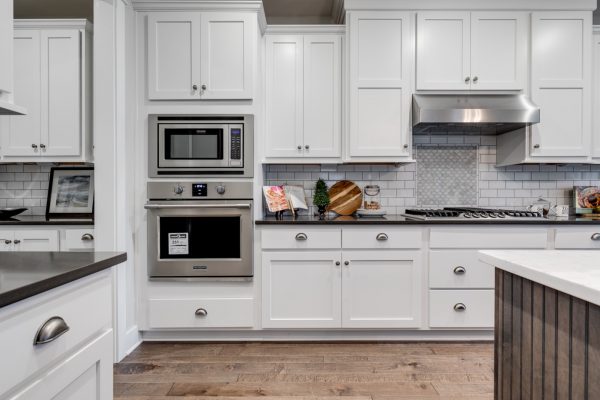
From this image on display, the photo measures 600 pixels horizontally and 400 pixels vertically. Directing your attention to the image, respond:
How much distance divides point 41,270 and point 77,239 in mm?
1936

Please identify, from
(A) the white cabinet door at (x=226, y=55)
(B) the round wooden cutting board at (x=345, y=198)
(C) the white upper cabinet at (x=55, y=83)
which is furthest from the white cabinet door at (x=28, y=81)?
(B) the round wooden cutting board at (x=345, y=198)

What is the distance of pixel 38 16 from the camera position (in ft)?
10.4

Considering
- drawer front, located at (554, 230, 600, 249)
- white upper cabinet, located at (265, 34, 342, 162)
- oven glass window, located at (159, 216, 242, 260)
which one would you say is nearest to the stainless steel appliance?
oven glass window, located at (159, 216, 242, 260)

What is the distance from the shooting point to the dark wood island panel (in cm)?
78

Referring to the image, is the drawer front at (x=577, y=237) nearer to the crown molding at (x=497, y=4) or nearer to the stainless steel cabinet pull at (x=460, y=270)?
the stainless steel cabinet pull at (x=460, y=270)

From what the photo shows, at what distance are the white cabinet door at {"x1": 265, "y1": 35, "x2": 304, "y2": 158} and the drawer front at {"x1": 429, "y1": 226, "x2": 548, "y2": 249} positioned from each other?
1.20m

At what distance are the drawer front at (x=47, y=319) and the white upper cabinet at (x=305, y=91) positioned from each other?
195 centimetres

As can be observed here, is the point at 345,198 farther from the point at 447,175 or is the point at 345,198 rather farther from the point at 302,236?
the point at 447,175

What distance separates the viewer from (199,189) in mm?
2434

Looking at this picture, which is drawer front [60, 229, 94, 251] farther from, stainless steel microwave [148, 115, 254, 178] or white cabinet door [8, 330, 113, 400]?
white cabinet door [8, 330, 113, 400]

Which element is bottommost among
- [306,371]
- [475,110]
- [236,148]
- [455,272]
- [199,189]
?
[306,371]

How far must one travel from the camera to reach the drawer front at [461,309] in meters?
2.46

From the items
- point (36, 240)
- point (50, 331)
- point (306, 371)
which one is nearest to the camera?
point (50, 331)

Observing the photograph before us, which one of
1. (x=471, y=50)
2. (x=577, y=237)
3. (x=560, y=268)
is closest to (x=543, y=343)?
Answer: (x=560, y=268)
